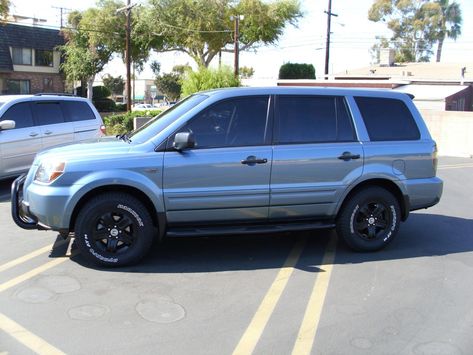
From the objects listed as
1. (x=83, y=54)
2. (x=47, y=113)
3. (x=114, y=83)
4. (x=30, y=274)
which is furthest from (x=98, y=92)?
(x=30, y=274)

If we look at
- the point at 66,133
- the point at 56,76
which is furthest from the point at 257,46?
the point at 66,133

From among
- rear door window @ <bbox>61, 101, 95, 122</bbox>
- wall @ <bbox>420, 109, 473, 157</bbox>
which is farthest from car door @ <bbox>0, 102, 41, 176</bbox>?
wall @ <bbox>420, 109, 473, 157</bbox>

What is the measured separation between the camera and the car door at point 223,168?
552 centimetres

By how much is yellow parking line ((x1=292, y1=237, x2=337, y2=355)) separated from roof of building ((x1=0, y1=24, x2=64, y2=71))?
4187 centimetres

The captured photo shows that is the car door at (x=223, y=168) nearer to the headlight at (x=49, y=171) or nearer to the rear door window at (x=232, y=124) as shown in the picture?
the rear door window at (x=232, y=124)

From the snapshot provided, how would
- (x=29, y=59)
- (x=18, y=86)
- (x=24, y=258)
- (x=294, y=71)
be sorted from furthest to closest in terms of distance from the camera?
(x=29, y=59) < (x=18, y=86) < (x=294, y=71) < (x=24, y=258)

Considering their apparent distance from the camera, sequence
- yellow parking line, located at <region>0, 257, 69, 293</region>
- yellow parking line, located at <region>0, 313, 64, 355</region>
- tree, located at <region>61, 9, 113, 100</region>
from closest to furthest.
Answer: yellow parking line, located at <region>0, 313, 64, 355</region> → yellow parking line, located at <region>0, 257, 69, 293</region> → tree, located at <region>61, 9, 113, 100</region>

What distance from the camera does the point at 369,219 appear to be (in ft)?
20.5

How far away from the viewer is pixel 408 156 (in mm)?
6258

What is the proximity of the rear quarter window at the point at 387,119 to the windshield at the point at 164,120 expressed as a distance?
6.28 feet

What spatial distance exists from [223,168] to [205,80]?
2081cm

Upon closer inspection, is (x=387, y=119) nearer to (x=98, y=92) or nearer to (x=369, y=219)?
(x=369, y=219)

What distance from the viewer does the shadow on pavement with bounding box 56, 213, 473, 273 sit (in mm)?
5750

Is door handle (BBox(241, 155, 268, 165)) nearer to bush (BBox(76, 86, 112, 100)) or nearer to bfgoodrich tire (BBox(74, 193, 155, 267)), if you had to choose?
bfgoodrich tire (BBox(74, 193, 155, 267))
